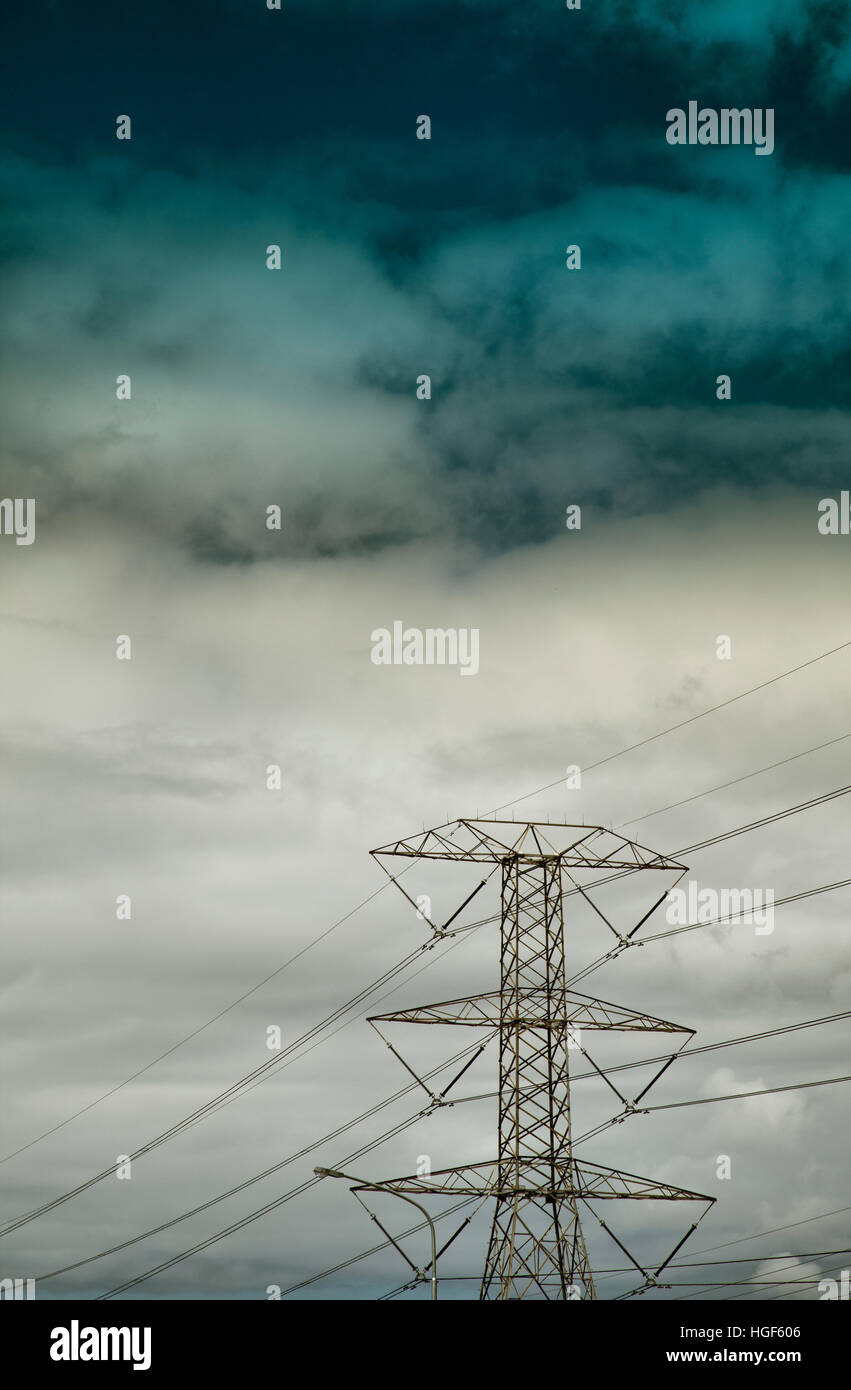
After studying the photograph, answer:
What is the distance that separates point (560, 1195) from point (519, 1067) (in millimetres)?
5334
